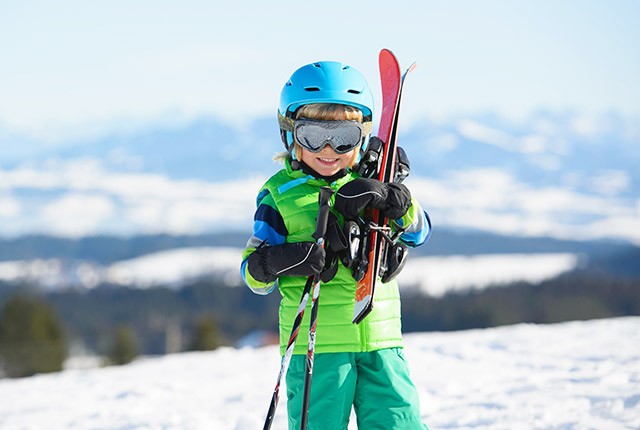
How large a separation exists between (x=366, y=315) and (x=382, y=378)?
268 mm

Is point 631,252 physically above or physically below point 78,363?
above

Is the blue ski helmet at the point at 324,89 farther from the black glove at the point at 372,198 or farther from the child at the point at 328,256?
the black glove at the point at 372,198

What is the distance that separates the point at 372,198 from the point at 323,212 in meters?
0.20

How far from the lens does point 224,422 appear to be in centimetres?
546

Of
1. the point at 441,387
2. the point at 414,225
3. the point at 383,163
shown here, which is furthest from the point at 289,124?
the point at 441,387

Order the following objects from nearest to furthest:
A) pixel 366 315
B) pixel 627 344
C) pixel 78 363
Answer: pixel 366 315, pixel 627 344, pixel 78 363

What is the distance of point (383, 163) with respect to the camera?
11.2ft

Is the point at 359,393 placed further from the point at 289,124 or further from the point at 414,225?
the point at 289,124

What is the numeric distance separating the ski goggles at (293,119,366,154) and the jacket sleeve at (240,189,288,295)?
300 millimetres

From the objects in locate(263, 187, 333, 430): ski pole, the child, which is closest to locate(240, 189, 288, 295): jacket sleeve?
the child

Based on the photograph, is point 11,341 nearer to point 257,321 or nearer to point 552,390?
point 257,321

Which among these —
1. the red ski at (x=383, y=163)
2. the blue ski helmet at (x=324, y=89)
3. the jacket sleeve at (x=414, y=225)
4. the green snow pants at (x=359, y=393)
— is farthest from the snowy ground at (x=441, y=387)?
the blue ski helmet at (x=324, y=89)

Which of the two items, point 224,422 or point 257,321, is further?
point 257,321

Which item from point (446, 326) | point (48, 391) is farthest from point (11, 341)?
point (48, 391)
